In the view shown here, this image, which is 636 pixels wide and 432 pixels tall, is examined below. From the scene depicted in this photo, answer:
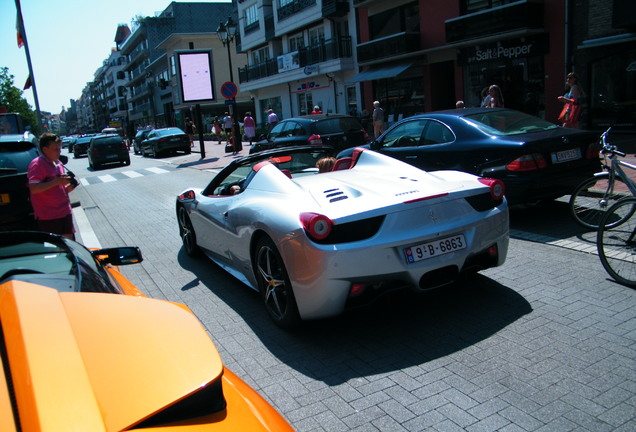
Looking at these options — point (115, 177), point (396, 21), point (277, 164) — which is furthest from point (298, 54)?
point (277, 164)

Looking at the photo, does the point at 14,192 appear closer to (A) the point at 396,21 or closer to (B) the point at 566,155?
(B) the point at 566,155

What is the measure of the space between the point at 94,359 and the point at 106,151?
2520 centimetres

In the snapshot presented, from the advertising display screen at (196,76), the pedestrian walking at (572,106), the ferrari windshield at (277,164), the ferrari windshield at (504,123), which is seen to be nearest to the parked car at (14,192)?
the ferrari windshield at (277,164)

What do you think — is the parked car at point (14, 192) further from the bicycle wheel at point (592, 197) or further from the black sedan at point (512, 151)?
the bicycle wheel at point (592, 197)

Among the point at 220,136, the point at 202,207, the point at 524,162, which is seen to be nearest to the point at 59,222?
the point at 202,207

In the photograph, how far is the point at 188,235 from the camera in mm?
6555

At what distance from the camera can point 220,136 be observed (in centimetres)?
3728

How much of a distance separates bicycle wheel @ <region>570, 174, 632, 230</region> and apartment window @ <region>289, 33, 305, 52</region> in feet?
104

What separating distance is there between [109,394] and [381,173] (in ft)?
12.3

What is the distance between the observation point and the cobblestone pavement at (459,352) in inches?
113

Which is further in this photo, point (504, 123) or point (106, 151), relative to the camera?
point (106, 151)

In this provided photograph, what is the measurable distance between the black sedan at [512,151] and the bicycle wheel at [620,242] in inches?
71.8

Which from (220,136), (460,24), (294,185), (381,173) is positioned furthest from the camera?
(220,136)

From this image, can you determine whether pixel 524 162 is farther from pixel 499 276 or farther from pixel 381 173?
pixel 381 173
